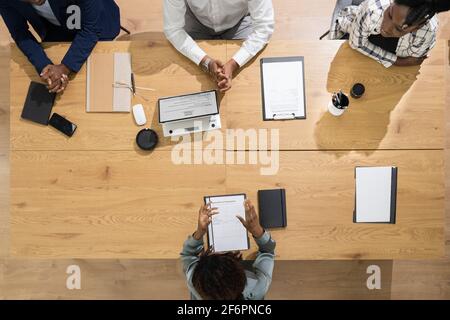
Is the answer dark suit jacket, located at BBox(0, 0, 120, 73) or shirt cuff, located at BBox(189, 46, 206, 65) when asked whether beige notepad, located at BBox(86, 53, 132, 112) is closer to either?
dark suit jacket, located at BBox(0, 0, 120, 73)

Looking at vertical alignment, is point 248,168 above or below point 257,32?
below

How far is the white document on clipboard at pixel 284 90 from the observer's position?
1609 millimetres

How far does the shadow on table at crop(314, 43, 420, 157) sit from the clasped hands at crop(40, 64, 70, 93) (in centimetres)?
112

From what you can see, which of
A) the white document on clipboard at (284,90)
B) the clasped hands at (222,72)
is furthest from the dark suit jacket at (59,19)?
the white document on clipboard at (284,90)

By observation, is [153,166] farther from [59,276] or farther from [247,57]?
[59,276]

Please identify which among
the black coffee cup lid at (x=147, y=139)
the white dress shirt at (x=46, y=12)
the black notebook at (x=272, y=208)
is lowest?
the black notebook at (x=272, y=208)

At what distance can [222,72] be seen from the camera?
1.58 metres

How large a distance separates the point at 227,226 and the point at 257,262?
20 cm

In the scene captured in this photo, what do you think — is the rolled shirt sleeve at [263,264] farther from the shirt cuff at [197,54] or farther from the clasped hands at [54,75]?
the clasped hands at [54,75]

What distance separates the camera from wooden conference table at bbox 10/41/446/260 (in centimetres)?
160

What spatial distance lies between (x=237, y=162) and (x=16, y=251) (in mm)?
1044

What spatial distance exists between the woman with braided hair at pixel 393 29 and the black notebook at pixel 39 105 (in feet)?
4.39

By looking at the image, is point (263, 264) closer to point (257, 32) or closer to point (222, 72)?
point (222, 72)

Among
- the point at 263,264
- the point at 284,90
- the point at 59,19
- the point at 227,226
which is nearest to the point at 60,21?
the point at 59,19
